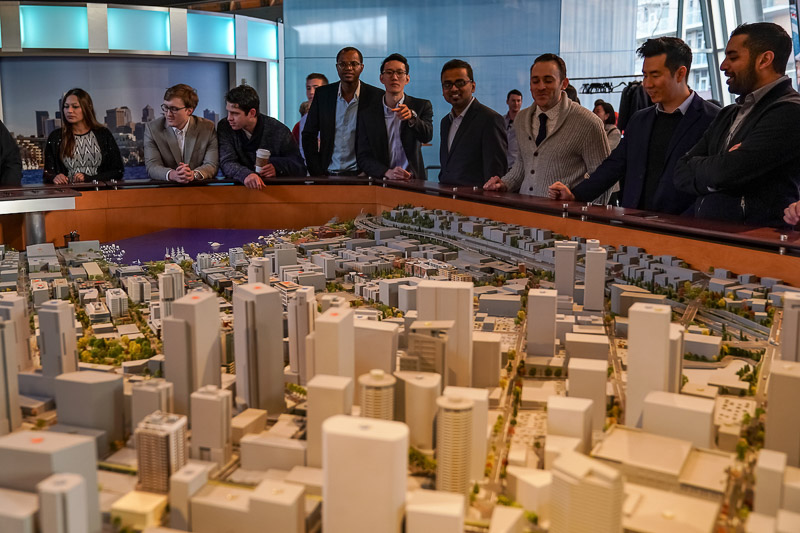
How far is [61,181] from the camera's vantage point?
15586mm

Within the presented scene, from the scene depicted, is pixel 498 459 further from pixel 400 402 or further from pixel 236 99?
pixel 236 99

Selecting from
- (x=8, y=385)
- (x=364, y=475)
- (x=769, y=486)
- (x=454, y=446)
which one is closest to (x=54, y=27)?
(x=8, y=385)

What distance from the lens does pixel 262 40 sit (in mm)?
Answer: 23891

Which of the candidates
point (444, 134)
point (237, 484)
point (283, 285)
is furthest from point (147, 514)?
point (444, 134)

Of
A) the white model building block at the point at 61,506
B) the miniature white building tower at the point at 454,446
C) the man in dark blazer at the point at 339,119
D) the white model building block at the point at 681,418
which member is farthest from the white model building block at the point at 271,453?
the man in dark blazer at the point at 339,119

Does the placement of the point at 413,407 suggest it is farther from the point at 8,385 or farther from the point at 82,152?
the point at 82,152

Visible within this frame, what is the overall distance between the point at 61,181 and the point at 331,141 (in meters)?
5.69

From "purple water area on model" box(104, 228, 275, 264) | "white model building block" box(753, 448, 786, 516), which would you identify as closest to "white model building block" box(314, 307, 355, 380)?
"white model building block" box(753, 448, 786, 516)

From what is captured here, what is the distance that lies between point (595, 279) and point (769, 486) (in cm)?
510

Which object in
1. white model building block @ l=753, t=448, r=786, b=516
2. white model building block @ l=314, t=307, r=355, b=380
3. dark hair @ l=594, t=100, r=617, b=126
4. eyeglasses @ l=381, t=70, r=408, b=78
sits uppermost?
eyeglasses @ l=381, t=70, r=408, b=78

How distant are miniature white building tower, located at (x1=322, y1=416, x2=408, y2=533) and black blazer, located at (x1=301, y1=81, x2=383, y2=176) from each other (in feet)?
40.1

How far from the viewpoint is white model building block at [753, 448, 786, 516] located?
218 inches

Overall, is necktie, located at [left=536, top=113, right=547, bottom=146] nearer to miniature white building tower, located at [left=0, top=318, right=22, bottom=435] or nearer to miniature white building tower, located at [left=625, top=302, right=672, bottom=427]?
miniature white building tower, located at [left=625, top=302, right=672, bottom=427]

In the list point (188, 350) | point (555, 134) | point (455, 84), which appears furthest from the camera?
point (455, 84)
